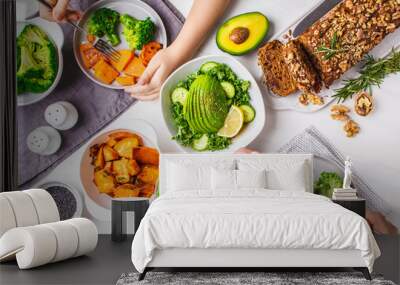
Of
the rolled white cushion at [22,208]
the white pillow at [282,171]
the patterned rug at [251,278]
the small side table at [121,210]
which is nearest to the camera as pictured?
the patterned rug at [251,278]

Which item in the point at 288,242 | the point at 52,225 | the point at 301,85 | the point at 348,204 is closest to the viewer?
the point at 288,242

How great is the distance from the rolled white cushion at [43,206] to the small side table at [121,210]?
0.97 meters

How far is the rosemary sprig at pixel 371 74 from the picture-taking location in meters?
7.73

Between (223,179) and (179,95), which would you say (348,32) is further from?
(223,179)

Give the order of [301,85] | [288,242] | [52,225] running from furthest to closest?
[301,85], [52,225], [288,242]

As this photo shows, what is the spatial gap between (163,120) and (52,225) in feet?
7.62

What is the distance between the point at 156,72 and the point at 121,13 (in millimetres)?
823

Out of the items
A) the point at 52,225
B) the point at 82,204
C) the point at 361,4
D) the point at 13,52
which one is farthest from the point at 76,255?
the point at 361,4

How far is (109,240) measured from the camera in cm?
772

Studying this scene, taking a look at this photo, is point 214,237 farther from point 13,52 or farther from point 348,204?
point 13,52

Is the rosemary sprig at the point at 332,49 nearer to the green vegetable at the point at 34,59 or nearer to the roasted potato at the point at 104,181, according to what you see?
the roasted potato at the point at 104,181

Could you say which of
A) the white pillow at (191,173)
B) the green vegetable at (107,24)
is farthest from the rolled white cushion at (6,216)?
the green vegetable at (107,24)

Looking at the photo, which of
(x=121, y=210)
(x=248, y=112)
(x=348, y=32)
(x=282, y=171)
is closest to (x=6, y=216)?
(x=121, y=210)

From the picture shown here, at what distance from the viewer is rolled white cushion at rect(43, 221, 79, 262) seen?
6.09 metres
